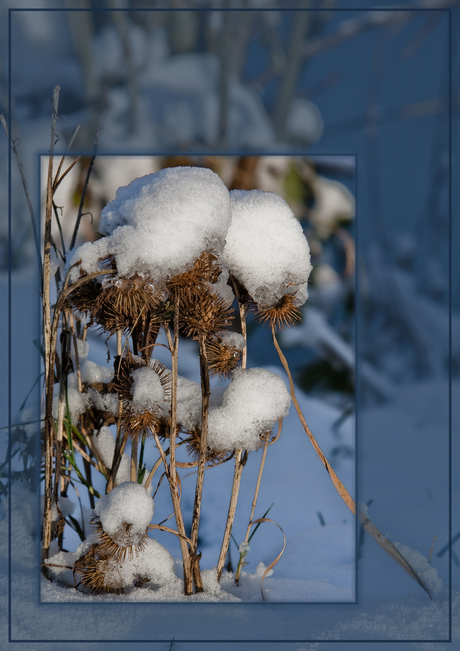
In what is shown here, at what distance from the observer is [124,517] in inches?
29.2

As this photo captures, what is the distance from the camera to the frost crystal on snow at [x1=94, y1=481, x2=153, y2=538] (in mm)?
743

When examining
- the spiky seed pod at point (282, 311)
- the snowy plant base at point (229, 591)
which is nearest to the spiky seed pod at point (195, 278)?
the spiky seed pod at point (282, 311)

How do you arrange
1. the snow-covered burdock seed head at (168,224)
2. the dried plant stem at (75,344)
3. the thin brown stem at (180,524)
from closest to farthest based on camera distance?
the snow-covered burdock seed head at (168,224)
the thin brown stem at (180,524)
the dried plant stem at (75,344)

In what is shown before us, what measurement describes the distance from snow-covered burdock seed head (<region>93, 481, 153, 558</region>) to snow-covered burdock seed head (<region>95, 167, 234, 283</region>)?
12.3 inches

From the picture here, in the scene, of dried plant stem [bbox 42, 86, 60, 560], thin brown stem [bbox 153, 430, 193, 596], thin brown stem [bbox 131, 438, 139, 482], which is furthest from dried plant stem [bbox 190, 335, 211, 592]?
dried plant stem [bbox 42, 86, 60, 560]

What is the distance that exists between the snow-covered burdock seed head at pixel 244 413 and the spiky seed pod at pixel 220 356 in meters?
0.03

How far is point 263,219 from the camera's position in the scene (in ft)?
2.52

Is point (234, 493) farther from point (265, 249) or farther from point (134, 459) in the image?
point (265, 249)

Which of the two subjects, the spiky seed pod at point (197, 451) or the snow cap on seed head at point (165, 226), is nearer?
the snow cap on seed head at point (165, 226)

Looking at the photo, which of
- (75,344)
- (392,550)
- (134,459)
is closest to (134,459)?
(134,459)

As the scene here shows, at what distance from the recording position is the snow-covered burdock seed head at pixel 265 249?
29.9 inches

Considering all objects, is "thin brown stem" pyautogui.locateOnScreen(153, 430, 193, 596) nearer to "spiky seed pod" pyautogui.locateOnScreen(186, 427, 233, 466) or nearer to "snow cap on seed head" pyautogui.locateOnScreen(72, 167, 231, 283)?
"spiky seed pod" pyautogui.locateOnScreen(186, 427, 233, 466)

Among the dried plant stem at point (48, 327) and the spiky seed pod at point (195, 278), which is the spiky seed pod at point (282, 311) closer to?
the spiky seed pod at point (195, 278)

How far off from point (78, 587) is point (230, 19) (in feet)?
3.10
